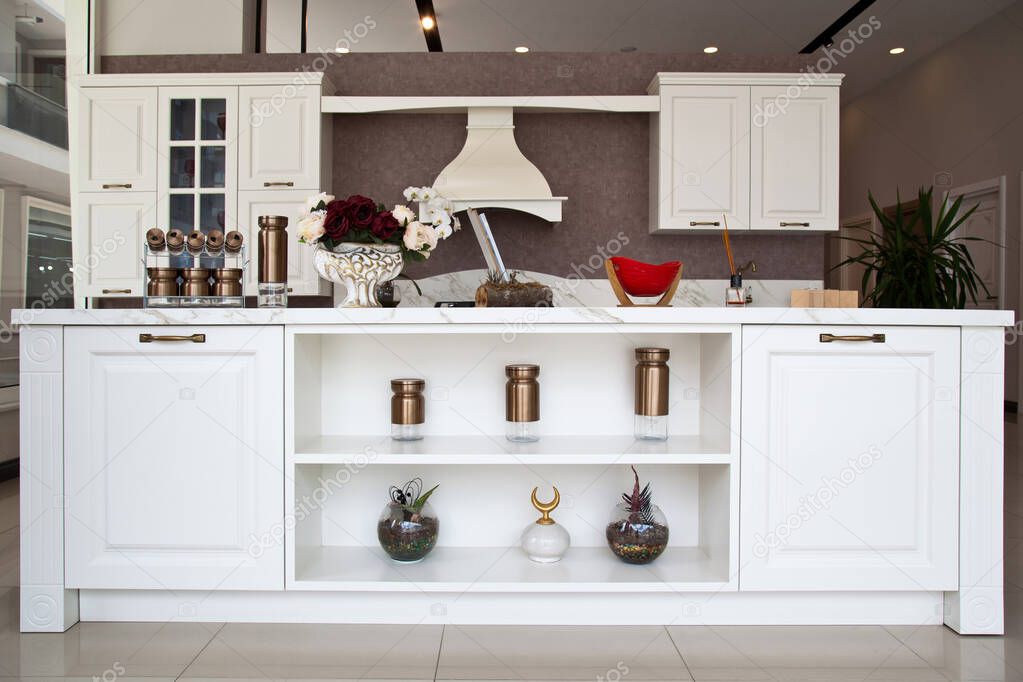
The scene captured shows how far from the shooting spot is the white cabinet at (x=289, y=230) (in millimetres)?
3913

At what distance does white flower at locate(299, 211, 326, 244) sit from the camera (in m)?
2.05

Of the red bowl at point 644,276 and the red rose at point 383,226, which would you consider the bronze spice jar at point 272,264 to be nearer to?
the red rose at point 383,226

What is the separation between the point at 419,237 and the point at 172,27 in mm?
3328

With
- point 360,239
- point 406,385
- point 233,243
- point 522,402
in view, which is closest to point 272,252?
point 233,243

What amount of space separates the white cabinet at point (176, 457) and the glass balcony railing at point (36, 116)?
10.4 feet

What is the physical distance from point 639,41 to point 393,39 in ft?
7.16

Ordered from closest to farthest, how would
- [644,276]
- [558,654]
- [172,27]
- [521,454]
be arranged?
[558,654] < [521,454] < [644,276] < [172,27]

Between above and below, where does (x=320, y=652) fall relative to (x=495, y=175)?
below

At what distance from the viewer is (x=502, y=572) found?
6.77 ft

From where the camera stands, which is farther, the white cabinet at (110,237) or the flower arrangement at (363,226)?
the white cabinet at (110,237)

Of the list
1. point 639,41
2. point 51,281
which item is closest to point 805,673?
point 51,281

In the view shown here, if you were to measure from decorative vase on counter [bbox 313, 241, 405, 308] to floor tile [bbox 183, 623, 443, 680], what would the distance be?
3.01 feet

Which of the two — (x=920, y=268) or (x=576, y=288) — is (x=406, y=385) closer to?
(x=576, y=288)

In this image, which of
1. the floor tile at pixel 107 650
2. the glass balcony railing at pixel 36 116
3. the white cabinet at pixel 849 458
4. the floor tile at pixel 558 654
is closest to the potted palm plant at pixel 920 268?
the white cabinet at pixel 849 458
